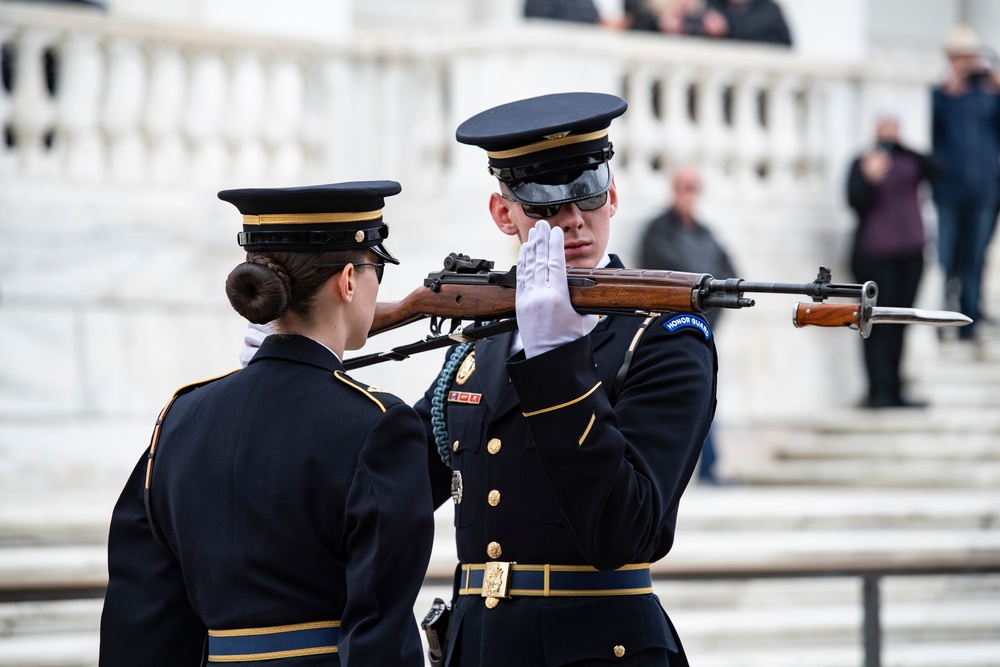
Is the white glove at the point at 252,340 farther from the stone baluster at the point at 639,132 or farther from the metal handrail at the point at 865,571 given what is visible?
the stone baluster at the point at 639,132

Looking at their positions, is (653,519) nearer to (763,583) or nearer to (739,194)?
(763,583)

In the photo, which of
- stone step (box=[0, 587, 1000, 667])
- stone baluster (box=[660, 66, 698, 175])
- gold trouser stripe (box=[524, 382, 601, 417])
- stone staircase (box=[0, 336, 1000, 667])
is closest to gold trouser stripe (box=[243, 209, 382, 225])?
gold trouser stripe (box=[524, 382, 601, 417])

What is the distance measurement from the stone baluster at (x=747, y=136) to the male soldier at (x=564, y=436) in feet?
22.9

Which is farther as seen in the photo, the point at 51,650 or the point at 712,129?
the point at 712,129

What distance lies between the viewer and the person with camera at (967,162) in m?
10.1

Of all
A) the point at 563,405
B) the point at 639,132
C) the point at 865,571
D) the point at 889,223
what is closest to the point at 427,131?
the point at 639,132

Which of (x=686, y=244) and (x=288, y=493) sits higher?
(x=686, y=244)

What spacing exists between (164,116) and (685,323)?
6.12 meters

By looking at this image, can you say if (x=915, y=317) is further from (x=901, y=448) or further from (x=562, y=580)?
(x=901, y=448)

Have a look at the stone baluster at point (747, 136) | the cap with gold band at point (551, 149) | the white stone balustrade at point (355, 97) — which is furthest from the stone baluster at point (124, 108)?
the cap with gold band at point (551, 149)

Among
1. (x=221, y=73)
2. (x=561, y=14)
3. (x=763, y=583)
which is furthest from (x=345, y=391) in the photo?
(x=561, y=14)

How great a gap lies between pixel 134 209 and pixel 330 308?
6.01 metres

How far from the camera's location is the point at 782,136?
34.0ft

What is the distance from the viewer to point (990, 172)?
1010 centimetres
